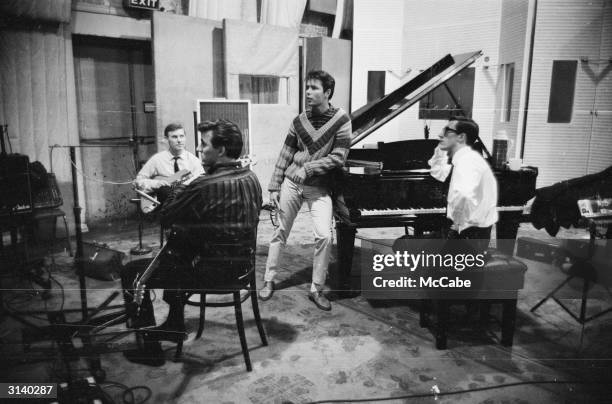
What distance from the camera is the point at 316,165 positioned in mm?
2984

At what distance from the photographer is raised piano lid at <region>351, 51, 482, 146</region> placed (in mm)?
3359

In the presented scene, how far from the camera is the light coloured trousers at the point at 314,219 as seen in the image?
3.08 meters

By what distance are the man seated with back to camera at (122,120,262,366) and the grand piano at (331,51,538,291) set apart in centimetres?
101

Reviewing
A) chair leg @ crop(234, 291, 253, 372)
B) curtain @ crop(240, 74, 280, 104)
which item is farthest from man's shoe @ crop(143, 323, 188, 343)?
curtain @ crop(240, 74, 280, 104)

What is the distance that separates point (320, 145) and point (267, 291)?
45.7 inches

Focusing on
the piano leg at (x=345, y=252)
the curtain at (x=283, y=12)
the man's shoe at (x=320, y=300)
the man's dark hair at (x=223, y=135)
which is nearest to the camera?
the man's dark hair at (x=223, y=135)

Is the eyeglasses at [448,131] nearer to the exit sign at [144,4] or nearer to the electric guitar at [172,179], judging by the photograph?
the electric guitar at [172,179]

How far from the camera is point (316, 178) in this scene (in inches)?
120

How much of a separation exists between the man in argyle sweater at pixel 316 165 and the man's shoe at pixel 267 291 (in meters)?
0.26

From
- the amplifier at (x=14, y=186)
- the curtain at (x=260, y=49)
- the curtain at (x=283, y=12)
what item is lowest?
the amplifier at (x=14, y=186)

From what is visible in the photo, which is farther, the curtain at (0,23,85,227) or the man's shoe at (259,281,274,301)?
the curtain at (0,23,85,227)

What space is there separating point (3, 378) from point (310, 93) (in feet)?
7.96

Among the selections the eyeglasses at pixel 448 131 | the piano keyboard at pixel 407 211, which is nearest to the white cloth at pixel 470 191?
the eyeglasses at pixel 448 131

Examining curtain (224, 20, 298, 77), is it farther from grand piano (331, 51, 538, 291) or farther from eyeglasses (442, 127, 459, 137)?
eyeglasses (442, 127, 459, 137)
